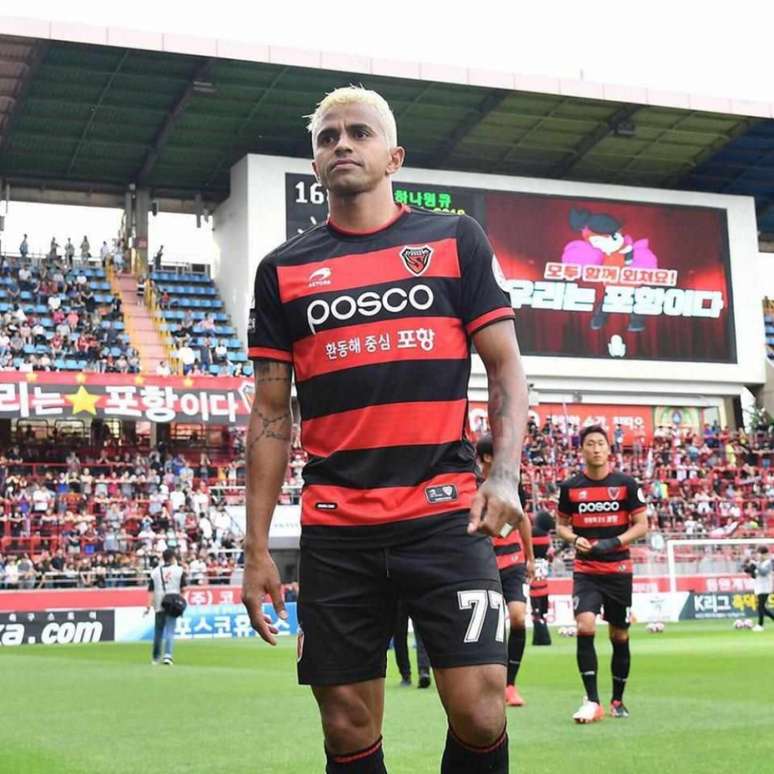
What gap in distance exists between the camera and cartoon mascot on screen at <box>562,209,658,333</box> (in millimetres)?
43438

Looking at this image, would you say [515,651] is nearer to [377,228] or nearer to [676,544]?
[377,228]

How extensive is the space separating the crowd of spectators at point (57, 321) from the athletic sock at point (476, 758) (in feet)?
105

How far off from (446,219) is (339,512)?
1.07 m

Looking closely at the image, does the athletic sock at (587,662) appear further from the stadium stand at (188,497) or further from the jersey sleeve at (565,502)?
the stadium stand at (188,497)

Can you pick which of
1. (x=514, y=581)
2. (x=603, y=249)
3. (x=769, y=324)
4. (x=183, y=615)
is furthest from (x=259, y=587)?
(x=769, y=324)

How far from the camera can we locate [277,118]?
39.5m

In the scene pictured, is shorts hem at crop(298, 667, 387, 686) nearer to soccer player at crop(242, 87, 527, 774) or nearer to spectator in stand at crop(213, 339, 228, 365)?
soccer player at crop(242, 87, 527, 774)

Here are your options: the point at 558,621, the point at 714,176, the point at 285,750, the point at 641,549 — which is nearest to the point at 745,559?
the point at 641,549

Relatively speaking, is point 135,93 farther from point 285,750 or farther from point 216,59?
point 285,750

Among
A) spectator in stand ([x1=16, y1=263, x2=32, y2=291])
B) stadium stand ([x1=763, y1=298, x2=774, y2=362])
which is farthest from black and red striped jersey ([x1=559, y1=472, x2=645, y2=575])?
stadium stand ([x1=763, y1=298, x2=774, y2=362])

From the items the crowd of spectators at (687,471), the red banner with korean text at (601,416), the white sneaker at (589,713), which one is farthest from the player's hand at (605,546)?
the red banner with korean text at (601,416)

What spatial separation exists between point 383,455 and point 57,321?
35789 mm

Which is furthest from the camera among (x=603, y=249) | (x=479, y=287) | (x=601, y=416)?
(x=603, y=249)

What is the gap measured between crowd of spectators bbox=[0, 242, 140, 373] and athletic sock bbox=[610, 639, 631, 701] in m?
26.8
